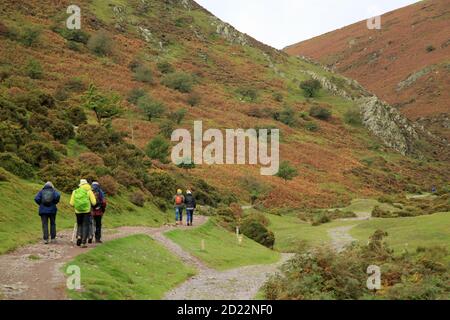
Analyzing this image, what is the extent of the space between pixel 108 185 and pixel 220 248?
8.07 m

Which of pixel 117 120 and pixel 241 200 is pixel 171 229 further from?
pixel 117 120

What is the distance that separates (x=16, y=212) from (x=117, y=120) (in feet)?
175

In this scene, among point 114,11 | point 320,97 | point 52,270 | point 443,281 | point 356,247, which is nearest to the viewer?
point 52,270

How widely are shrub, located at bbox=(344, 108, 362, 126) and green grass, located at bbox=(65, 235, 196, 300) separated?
311 ft

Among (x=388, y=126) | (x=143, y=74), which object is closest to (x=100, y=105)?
(x=143, y=74)

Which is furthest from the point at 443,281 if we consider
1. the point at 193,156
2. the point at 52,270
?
the point at 193,156

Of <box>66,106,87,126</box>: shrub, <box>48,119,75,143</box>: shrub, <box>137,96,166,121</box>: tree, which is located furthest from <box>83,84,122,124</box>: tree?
<box>137,96,166,121</box>: tree

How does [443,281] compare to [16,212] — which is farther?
[16,212]

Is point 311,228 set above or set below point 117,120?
below

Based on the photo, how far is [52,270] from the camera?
1623 centimetres

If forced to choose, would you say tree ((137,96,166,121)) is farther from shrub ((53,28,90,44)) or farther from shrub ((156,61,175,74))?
shrub ((53,28,90,44))

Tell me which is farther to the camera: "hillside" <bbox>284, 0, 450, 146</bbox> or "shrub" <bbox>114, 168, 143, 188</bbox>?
"hillside" <bbox>284, 0, 450, 146</bbox>

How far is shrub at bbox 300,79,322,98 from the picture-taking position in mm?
121938

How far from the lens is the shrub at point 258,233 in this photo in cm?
3756
